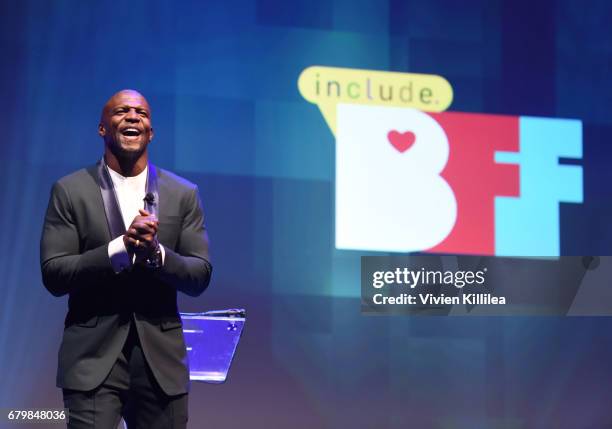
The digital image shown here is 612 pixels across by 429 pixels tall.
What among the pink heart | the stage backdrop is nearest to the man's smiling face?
the stage backdrop

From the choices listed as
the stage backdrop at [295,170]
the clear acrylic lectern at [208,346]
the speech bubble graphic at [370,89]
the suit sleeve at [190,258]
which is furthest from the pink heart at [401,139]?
the suit sleeve at [190,258]

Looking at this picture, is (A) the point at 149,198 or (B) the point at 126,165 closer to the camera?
(A) the point at 149,198

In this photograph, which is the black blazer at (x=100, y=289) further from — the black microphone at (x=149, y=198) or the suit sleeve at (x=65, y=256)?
the black microphone at (x=149, y=198)

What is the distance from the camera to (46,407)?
3.97 metres

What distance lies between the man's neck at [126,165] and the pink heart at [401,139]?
2.59 meters

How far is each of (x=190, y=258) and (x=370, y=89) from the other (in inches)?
103

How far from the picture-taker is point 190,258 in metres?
2.10

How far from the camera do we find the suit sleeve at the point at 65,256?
6.40 ft

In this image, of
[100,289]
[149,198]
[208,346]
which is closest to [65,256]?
[100,289]

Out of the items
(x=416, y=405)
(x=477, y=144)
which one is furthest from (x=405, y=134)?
(x=416, y=405)

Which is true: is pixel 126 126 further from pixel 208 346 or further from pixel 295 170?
pixel 295 170

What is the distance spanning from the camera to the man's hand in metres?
1.87

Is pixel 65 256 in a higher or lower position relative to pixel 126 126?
lower

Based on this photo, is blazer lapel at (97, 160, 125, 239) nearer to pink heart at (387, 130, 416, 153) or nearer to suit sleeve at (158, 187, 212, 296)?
suit sleeve at (158, 187, 212, 296)
